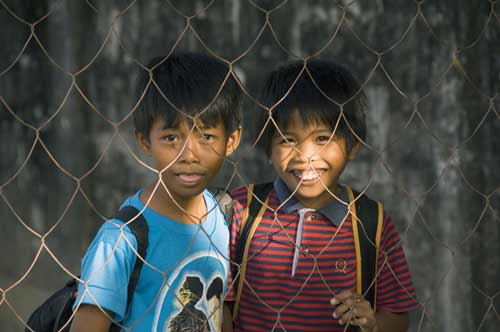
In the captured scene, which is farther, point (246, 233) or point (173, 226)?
point (246, 233)

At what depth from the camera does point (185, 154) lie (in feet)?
4.50

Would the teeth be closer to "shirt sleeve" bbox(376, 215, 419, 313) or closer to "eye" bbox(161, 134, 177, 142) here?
"shirt sleeve" bbox(376, 215, 419, 313)

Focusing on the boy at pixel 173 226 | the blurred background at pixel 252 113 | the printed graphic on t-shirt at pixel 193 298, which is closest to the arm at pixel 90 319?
the boy at pixel 173 226

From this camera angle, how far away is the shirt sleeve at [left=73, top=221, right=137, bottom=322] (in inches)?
49.9

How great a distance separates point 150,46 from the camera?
8.23 ft

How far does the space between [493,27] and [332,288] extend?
128cm

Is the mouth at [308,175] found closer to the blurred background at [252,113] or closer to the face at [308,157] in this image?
the face at [308,157]

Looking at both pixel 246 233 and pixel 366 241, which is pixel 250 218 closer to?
pixel 246 233

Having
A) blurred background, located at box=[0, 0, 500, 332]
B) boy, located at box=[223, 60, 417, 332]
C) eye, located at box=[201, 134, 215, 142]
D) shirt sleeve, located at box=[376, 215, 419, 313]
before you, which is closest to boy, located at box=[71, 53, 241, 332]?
eye, located at box=[201, 134, 215, 142]

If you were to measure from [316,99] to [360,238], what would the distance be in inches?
11.7

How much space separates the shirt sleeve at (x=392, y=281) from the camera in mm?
1573

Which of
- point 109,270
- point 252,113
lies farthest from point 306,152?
point 252,113

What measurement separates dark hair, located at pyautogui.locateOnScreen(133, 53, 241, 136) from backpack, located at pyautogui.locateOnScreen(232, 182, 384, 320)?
0.19m

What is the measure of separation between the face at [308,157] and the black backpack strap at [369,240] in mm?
85
